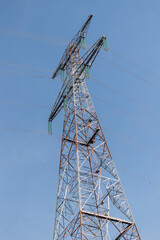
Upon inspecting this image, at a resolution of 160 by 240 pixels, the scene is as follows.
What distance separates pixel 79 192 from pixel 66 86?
13199 mm

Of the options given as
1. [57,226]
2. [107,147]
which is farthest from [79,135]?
[57,226]

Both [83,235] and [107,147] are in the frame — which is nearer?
[83,235]

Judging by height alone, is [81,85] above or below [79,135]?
above

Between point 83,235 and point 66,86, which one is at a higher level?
point 66,86

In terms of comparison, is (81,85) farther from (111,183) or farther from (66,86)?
(111,183)

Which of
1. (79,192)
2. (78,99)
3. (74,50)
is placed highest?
(74,50)

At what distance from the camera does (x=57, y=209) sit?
3014cm

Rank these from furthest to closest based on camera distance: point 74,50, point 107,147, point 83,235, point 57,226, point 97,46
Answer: point 74,50
point 97,46
point 107,147
point 57,226
point 83,235

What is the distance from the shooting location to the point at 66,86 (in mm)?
36688

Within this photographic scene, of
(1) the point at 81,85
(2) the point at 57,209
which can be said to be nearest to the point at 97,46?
(1) the point at 81,85

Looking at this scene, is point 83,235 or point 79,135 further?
point 79,135

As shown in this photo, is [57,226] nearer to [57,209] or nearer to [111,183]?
[57,209]

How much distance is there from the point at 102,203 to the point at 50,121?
13944mm

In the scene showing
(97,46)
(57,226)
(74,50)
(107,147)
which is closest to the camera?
(57,226)
